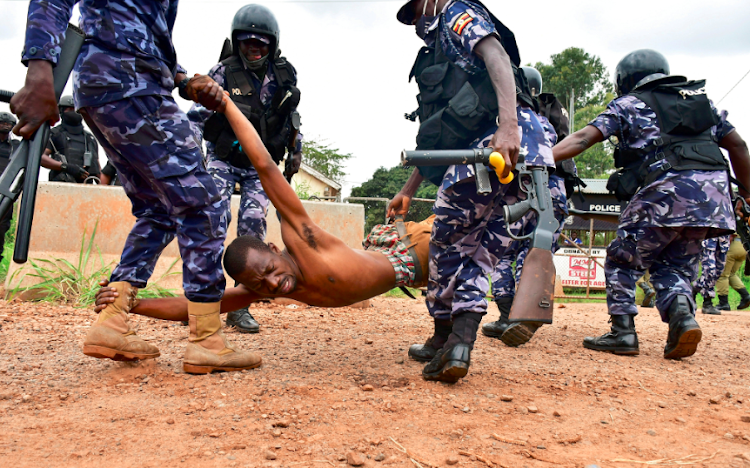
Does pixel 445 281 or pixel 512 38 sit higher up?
pixel 512 38

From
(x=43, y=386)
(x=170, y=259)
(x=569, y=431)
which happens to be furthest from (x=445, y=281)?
(x=170, y=259)

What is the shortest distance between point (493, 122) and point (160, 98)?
1.56 metres

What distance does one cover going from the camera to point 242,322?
3615 mm

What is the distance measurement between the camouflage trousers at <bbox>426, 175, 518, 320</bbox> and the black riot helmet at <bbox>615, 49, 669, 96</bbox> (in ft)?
5.40

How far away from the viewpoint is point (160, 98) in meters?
2.30

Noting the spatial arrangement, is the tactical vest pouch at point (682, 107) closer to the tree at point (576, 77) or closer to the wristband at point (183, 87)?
the wristband at point (183, 87)

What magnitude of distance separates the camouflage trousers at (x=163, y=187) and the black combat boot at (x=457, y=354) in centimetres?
106

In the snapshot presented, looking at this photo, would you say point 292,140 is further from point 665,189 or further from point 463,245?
point 665,189

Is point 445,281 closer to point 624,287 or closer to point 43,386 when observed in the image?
point 624,287

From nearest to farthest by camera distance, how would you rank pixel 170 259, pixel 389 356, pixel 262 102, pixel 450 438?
1. pixel 450 438
2. pixel 389 356
3. pixel 262 102
4. pixel 170 259

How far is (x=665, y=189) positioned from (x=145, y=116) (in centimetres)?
292

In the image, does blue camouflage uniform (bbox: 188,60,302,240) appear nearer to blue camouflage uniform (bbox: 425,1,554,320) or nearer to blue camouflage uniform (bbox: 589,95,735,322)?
blue camouflage uniform (bbox: 425,1,554,320)

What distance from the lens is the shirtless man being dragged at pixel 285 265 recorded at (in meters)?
2.34

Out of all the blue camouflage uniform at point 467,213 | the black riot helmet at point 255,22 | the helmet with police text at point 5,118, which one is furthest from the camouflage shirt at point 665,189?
the helmet with police text at point 5,118
